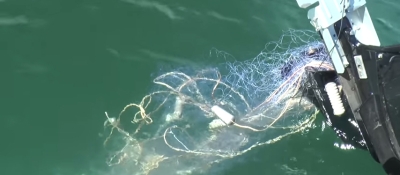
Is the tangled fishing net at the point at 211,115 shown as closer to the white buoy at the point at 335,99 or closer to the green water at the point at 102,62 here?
the green water at the point at 102,62

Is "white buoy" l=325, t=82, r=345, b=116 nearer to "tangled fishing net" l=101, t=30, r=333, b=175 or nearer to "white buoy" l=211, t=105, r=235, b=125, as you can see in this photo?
"tangled fishing net" l=101, t=30, r=333, b=175

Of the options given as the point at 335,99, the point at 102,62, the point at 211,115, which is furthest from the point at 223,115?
the point at 102,62

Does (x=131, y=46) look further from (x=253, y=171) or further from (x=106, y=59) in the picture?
(x=253, y=171)

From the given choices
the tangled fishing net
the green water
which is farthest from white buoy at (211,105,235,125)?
the green water

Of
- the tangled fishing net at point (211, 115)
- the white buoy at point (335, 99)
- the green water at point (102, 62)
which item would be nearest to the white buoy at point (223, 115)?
the tangled fishing net at point (211, 115)

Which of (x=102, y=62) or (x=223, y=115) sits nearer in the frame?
(x=223, y=115)

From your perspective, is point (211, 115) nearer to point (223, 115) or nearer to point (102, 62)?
point (223, 115)
